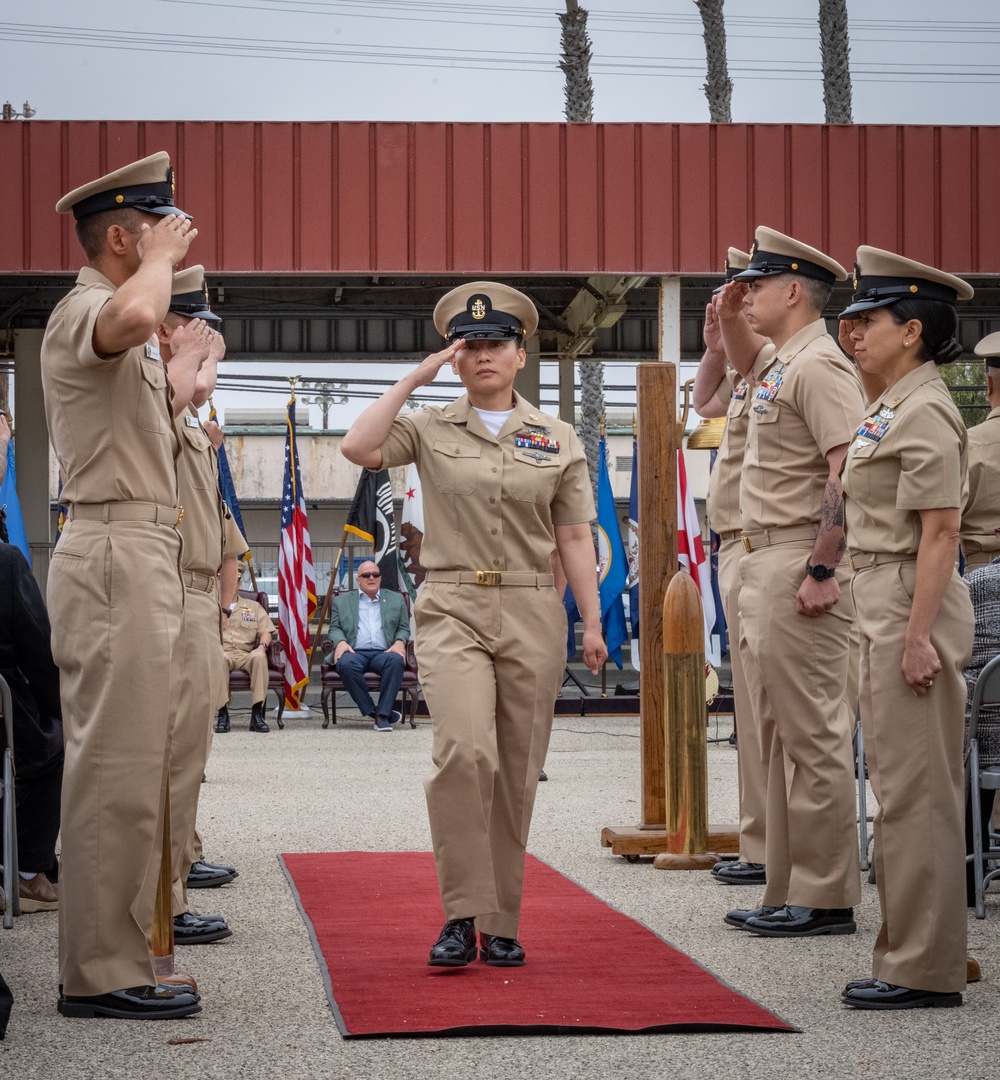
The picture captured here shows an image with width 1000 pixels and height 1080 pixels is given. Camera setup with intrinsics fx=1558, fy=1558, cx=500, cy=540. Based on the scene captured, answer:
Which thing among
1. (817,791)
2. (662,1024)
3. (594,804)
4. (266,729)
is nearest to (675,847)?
(817,791)

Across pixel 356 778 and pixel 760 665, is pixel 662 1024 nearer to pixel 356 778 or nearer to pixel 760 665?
pixel 760 665

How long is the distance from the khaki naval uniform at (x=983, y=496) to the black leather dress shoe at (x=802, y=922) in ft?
7.90

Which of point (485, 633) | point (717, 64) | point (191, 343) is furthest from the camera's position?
point (717, 64)

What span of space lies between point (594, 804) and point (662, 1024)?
5.08 metres

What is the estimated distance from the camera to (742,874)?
640 cm

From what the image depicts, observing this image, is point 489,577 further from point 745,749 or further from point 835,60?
point 835,60

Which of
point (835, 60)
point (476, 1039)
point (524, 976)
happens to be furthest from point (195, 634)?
point (835, 60)

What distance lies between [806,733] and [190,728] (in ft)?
6.98

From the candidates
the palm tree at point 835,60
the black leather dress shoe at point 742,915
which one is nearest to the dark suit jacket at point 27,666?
the black leather dress shoe at point 742,915

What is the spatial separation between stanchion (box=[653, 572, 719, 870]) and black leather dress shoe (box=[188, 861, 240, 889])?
1.84 metres

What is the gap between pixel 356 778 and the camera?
10.7 metres

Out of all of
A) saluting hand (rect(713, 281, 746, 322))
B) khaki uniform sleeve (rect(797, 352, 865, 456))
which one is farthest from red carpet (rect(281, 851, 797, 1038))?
saluting hand (rect(713, 281, 746, 322))

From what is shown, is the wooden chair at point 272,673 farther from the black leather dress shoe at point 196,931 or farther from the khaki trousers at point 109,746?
the khaki trousers at point 109,746

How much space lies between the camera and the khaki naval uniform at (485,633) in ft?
15.6
